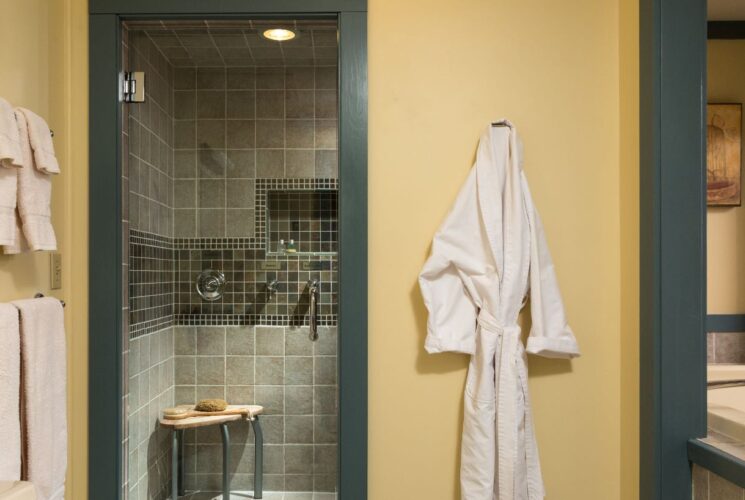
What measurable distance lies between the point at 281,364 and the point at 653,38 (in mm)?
1453

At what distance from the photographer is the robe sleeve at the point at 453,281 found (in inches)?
72.2

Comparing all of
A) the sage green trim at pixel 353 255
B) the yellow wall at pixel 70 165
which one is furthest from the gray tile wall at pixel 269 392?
the yellow wall at pixel 70 165

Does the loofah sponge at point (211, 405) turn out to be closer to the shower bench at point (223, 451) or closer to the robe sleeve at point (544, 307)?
the shower bench at point (223, 451)

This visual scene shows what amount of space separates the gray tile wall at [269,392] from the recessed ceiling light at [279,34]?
919mm

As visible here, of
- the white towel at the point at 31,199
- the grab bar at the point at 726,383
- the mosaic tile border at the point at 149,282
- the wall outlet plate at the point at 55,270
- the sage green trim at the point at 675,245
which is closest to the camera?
the white towel at the point at 31,199

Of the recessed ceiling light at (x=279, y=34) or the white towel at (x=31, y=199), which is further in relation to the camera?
the recessed ceiling light at (x=279, y=34)

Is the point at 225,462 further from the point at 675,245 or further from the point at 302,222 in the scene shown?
the point at 675,245

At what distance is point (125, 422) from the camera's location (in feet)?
6.56

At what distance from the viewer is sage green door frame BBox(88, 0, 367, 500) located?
1896 millimetres

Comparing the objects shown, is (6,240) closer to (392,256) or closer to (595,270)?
(392,256)

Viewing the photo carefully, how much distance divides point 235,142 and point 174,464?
1.04 m

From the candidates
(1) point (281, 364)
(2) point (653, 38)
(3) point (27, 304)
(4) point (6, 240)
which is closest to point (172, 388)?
(1) point (281, 364)

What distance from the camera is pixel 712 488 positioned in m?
1.62

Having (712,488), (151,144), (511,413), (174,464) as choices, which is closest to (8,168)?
(151,144)
